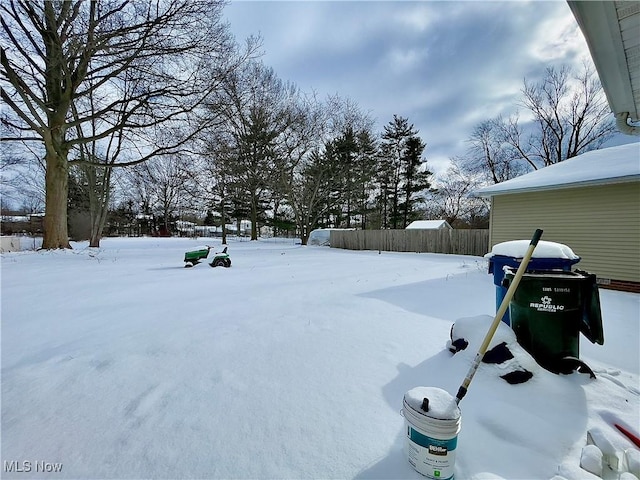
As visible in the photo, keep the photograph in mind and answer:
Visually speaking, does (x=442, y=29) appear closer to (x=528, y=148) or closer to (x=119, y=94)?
(x=119, y=94)

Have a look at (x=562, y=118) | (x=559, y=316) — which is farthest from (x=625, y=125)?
(x=562, y=118)

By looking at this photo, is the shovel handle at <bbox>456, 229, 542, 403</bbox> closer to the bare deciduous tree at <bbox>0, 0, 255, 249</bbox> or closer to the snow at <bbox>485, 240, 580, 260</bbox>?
the snow at <bbox>485, 240, 580, 260</bbox>

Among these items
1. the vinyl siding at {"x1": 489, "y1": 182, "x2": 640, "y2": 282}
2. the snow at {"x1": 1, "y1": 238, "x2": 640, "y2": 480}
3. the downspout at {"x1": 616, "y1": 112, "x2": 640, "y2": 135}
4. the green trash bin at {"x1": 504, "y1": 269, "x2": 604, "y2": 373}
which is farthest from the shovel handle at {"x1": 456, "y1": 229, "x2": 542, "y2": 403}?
the vinyl siding at {"x1": 489, "y1": 182, "x2": 640, "y2": 282}

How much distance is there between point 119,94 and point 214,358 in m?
14.1

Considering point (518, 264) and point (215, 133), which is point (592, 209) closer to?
point (518, 264)

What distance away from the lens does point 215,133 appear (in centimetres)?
1165

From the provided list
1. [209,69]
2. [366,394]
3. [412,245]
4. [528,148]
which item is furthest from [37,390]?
[528,148]

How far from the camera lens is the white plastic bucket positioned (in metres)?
1.33

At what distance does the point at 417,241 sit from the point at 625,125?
1224 cm

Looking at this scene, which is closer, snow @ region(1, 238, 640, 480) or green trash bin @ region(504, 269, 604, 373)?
snow @ region(1, 238, 640, 480)

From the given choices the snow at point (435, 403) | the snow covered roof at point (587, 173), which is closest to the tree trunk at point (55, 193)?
the snow at point (435, 403)

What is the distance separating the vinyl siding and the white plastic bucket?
28.0 ft

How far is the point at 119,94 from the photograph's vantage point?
12.1 m

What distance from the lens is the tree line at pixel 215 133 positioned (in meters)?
8.68
